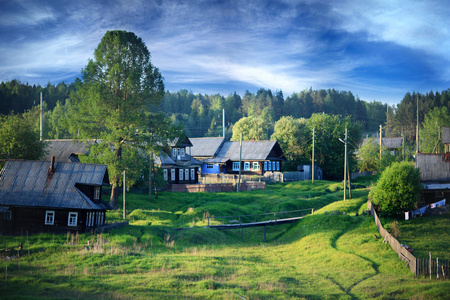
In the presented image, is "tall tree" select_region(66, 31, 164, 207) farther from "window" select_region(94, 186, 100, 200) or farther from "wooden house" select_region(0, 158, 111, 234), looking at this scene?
"wooden house" select_region(0, 158, 111, 234)

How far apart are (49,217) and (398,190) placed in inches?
1244

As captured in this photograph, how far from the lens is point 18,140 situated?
144ft

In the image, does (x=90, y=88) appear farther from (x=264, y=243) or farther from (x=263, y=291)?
(x=263, y=291)

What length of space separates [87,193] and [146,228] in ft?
20.1

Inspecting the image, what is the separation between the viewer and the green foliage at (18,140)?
42.9 meters

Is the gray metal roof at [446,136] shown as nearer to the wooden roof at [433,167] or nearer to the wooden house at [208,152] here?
the wooden roof at [433,167]

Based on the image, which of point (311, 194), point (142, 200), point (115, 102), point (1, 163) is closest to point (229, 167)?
point (311, 194)

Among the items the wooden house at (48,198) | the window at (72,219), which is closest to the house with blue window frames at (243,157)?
the wooden house at (48,198)

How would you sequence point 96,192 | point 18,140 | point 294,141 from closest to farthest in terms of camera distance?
point 96,192
point 18,140
point 294,141

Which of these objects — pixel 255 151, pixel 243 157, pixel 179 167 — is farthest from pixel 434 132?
pixel 179 167

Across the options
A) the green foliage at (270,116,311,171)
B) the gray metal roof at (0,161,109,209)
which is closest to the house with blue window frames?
the green foliage at (270,116,311,171)

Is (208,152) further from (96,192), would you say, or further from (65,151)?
(96,192)

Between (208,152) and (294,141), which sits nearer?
(208,152)

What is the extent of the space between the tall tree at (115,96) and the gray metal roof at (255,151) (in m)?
36.8
